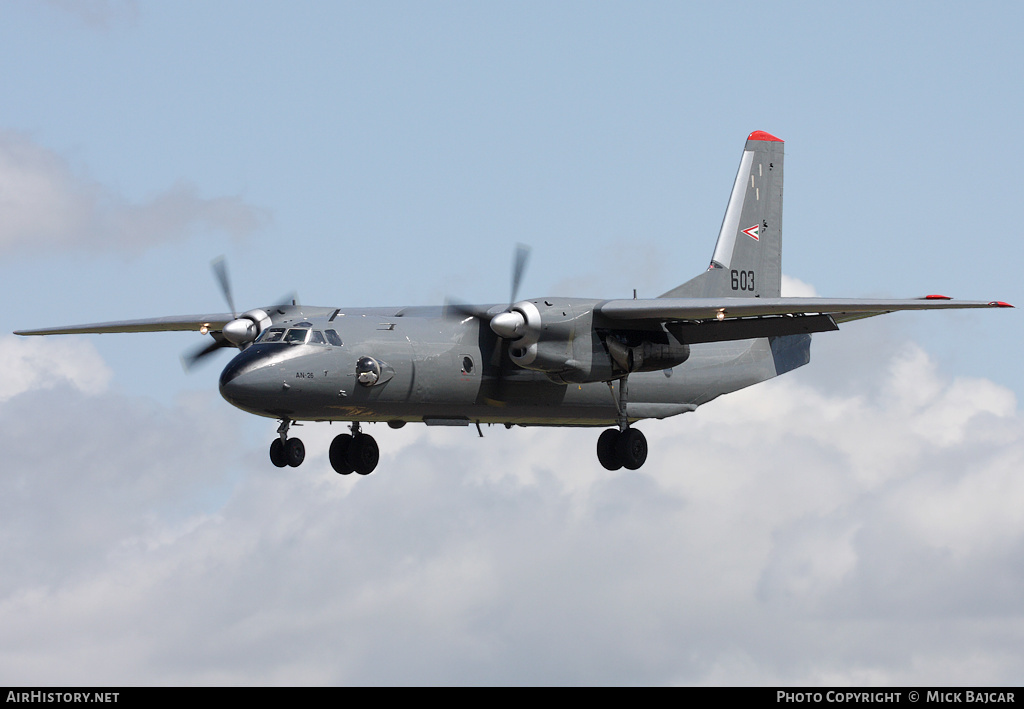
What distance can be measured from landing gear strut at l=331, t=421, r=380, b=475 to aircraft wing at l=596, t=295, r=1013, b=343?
225 inches

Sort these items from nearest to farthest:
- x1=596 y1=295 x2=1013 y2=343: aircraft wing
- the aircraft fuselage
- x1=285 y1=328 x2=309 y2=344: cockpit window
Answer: the aircraft fuselage, x1=285 y1=328 x2=309 y2=344: cockpit window, x1=596 y1=295 x2=1013 y2=343: aircraft wing

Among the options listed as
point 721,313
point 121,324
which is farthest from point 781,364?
point 121,324

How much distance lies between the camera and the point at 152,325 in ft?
102

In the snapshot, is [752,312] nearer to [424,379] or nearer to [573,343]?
[573,343]

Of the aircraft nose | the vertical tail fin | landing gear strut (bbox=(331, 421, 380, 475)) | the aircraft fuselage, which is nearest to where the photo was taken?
the aircraft nose

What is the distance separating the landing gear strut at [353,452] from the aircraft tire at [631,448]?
5.11 metres

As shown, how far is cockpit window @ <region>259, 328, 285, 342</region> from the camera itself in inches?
987

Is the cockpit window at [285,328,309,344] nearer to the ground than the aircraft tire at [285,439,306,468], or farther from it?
farther from it

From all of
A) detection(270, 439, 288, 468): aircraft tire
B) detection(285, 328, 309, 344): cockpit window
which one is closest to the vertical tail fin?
detection(285, 328, 309, 344): cockpit window

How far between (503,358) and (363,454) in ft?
12.3

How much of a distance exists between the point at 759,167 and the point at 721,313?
27.7 feet

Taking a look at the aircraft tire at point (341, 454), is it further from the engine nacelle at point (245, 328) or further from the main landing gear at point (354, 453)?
the engine nacelle at point (245, 328)

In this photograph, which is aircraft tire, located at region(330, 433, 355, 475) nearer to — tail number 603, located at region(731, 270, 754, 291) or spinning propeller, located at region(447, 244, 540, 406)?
spinning propeller, located at region(447, 244, 540, 406)

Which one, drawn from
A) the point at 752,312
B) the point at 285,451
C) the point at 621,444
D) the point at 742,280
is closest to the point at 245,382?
the point at 285,451
